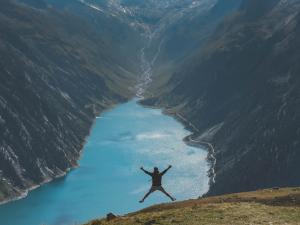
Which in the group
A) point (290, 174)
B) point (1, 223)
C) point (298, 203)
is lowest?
point (298, 203)

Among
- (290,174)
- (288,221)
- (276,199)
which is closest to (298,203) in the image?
(276,199)

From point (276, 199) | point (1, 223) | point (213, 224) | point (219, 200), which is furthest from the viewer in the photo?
point (1, 223)

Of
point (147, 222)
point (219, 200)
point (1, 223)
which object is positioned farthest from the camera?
point (1, 223)

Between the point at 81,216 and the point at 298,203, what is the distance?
151m

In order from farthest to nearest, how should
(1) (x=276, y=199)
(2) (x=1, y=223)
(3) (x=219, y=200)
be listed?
(2) (x=1, y=223)
(3) (x=219, y=200)
(1) (x=276, y=199)

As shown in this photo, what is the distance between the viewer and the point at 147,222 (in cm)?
4791

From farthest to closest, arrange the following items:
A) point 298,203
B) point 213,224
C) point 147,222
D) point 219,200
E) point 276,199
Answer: point 219,200 → point 276,199 → point 298,203 → point 147,222 → point 213,224

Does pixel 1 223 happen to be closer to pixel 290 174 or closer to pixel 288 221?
pixel 290 174

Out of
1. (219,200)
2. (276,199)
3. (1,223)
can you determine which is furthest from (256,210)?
(1,223)

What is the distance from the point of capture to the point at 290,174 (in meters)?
200

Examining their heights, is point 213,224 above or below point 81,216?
below

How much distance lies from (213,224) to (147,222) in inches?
259

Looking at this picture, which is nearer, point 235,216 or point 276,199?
point 235,216

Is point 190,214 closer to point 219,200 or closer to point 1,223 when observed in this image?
point 219,200
